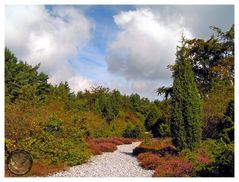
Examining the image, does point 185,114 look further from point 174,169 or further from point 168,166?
point 174,169

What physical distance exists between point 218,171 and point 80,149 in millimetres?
7649

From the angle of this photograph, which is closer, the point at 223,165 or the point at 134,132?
the point at 223,165

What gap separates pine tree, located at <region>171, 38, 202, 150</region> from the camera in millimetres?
14305

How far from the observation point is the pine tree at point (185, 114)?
14.3m

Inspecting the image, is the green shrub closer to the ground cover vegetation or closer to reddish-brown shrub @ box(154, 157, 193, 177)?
the ground cover vegetation

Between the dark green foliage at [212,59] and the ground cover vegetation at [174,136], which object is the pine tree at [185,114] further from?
the dark green foliage at [212,59]

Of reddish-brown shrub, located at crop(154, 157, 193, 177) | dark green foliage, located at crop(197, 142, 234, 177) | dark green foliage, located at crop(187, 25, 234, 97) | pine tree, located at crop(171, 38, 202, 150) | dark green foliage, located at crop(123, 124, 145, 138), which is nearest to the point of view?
dark green foliage, located at crop(197, 142, 234, 177)

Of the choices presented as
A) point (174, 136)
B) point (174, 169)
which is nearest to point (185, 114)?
point (174, 136)

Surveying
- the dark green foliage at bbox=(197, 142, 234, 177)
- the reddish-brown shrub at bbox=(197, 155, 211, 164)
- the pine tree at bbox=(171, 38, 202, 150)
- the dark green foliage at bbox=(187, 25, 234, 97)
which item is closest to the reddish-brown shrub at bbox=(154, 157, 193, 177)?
the reddish-brown shrub at bbox=(197, 155, 211, 164)

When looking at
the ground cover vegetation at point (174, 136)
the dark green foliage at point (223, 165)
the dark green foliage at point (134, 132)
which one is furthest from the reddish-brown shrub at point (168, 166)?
the dark green foliage at point (134, 132)

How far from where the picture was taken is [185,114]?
47.2 feet

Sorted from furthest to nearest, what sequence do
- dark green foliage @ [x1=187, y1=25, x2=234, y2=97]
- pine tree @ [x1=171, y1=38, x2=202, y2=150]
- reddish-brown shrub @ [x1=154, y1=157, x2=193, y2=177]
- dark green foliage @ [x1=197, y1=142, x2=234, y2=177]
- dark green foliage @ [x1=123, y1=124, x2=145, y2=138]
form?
1. dark green foliage @ [x1=123, y1=124, x2=145, y2=138]
2. dark green foliage @ [x1=187, y1=25, x2=234, y2=97]
3. pine tree @ [x1=171, y1=38, x2=202, y2=150]
4. reddish-brown shrub @ [x1=154, y1=157, x2=193, y2=177]
5. dark green foliage @ [x1=197, y1=142, x2=234, y2=177]

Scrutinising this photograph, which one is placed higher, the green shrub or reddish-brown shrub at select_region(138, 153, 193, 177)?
reddish-brown shrub at select_region(138, 153, 193, 177)
